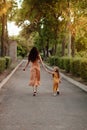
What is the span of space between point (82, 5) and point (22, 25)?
49.2 m

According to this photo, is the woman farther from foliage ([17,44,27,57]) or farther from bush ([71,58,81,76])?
foliage ([17,44,27,57])

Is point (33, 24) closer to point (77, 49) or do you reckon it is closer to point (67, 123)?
point (77, 49)

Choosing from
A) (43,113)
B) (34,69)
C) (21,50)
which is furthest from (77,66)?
(21,50)

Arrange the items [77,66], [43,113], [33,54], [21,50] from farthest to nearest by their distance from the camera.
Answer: [21,50], [77,66], [33,54], [43,113]

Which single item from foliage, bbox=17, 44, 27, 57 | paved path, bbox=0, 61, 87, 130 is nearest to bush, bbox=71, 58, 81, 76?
→ paved path, bbox=0, 61, 87, 130

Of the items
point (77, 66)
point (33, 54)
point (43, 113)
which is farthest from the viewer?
point (77, 66)

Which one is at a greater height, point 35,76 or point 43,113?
point 35,76

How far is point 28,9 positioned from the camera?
56812 millimetres

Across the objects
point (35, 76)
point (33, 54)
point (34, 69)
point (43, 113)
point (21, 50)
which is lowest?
point (21, 50)

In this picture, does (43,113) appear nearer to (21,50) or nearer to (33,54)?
(33,54)

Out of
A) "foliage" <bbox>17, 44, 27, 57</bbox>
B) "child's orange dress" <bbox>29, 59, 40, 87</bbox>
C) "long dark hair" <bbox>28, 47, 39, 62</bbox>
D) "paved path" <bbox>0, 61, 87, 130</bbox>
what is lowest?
"foliage" <bbox>17, 44, 27, 57</bbox>

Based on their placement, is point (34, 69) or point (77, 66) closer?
point (34, 69)

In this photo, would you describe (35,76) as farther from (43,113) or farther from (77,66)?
(77,66)

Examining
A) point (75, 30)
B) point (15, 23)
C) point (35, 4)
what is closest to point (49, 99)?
point (75, 30)
